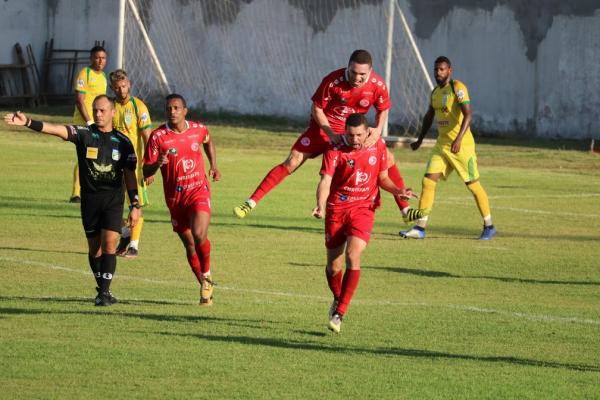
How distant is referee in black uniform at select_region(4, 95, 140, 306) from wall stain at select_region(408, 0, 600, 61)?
83.9ft

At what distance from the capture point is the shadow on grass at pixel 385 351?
Answer: 941 cm

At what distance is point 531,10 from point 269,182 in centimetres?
2295

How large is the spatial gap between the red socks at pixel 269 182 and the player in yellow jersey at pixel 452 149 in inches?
125

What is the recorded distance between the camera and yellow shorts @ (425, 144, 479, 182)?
17609 mm

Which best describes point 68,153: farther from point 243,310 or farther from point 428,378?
point 428,378

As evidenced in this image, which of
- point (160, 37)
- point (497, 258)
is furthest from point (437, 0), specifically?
point (497, 258)

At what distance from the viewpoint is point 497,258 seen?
15.5 meters

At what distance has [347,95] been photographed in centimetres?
1404

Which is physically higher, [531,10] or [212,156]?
[531,10]

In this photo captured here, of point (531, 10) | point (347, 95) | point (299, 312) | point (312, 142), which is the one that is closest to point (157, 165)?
point (299, 312)

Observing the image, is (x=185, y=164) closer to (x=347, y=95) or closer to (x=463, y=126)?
(x=347, y=95)

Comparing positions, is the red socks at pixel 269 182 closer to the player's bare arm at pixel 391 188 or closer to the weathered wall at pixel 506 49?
the player's bare arm at pixel 391 188

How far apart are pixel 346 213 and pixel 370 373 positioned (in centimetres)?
219

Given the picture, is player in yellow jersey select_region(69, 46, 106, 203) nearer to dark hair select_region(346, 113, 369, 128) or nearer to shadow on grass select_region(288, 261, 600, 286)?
shadow on grass select_region(288, 261, 600, 286)
